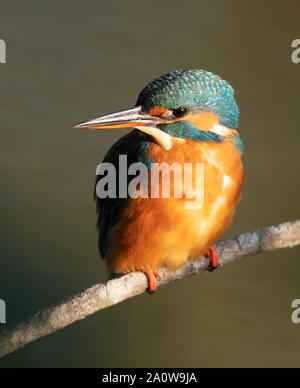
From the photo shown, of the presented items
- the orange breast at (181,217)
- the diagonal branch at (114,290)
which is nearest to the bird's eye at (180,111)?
the orange breast at (181,217)

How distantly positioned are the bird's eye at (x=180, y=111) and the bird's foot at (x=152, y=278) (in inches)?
22.6

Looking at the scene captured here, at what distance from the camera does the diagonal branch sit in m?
1.90

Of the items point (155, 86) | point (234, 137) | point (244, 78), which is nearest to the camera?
point (155, 86)

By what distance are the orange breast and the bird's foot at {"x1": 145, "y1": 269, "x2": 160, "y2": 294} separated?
2 cm

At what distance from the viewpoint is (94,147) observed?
4004 mm

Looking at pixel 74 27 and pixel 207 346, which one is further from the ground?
pixel 74 27

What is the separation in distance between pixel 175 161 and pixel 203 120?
6.3 inches

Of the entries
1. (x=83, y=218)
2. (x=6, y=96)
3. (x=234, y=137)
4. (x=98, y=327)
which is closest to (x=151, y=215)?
(x=234, y=137)

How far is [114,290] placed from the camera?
199cm

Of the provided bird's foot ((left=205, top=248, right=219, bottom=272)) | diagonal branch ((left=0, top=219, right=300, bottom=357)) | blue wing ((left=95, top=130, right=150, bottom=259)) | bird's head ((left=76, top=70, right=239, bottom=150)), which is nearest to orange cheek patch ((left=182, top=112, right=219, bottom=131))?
bird's head ((left=76, top=70, right=239, bottom=150))

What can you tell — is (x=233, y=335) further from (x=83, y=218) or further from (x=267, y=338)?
(x=83, y=218)

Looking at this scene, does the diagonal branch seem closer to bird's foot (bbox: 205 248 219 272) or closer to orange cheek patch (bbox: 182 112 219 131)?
bird's foot (bbox: 205 248 219 272)

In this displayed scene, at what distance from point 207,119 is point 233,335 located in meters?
1.73

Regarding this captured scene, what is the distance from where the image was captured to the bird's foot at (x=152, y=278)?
7.20 feet
